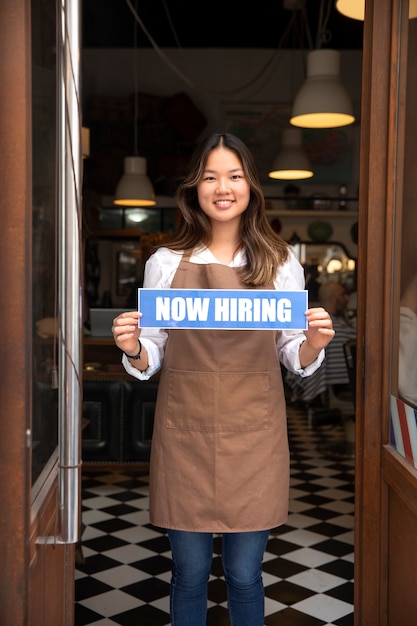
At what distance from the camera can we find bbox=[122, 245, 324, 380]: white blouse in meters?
2.38

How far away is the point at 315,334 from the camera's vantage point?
7.34ft

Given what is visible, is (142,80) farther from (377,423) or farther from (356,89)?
(377,423)

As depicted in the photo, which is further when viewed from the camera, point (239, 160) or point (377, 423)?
point (377, 423)

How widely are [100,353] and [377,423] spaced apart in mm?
3658

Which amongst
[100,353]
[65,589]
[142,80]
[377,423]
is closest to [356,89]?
[142,80]

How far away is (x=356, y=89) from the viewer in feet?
36.1

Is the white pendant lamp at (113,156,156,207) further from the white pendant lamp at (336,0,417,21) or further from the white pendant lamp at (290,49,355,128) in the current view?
the white pendant lamp at (336,0,417,21)

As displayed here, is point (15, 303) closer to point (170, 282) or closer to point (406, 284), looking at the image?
point (170, 282)

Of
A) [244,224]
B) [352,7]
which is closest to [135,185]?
[352,7]

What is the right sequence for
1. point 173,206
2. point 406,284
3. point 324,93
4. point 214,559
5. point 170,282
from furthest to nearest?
point 173,206 → point 324,93 → point 214,559 → point 406,284 → point 170,282

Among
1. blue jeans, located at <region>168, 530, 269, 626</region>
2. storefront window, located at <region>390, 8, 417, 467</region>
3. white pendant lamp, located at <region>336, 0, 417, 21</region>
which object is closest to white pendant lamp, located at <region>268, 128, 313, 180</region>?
white pendant lamp, located at <region>336, 0, 417, 21</region>

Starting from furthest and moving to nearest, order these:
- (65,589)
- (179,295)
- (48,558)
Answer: (65,589)
(48,558)
(179,295)

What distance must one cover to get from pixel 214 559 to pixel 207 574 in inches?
73.0

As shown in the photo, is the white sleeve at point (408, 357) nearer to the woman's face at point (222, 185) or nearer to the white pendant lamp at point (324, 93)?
the woman's face at point (222, 185)
